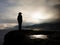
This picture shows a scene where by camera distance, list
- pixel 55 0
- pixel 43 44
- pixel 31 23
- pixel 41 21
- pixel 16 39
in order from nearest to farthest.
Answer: pixel 43 44 → pixel 16 39 → pixel 31 23 → pixel 41 21 → pixel 55 0

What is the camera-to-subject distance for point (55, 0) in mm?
24375

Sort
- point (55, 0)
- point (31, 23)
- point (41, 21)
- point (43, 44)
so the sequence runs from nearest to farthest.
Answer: point (43, 44) < point (31, 23) < point (41, 21) < point (55, 0)

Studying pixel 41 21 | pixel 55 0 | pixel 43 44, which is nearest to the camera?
pixel 43 44

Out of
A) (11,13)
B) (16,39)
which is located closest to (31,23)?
(11,13)

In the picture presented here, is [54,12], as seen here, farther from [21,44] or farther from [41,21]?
[21,44]

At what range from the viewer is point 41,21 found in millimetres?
22750

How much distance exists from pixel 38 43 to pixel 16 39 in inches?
50.3

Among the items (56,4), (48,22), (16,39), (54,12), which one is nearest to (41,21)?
(48,22)

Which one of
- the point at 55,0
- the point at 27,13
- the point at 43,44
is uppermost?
the point at 55,0

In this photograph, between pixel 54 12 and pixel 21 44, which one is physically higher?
pixel 54 12

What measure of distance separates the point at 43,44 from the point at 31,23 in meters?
13.2

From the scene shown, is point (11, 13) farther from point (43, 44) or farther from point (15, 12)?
point (43, 44)

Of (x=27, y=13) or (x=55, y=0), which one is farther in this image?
(x=55, y=0)

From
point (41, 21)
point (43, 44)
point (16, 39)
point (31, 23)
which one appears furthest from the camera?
point (41, 21)
